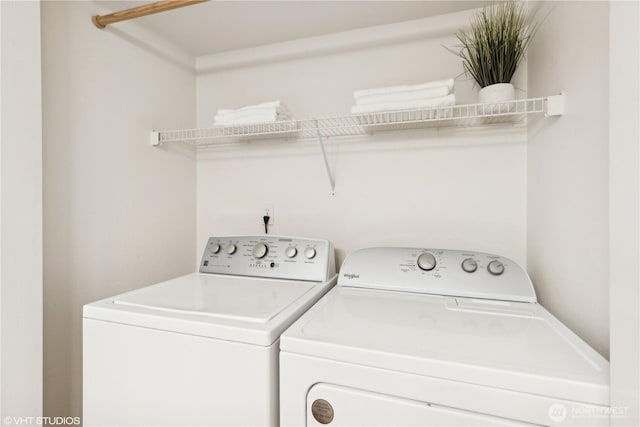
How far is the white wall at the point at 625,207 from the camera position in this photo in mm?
485

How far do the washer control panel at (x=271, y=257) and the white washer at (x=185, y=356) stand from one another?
229 mm

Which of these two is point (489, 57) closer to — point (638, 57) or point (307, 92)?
point (638, 57)

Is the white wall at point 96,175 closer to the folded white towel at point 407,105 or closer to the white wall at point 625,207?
the folded white towel at point 407,105

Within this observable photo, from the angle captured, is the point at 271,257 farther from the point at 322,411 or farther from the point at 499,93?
the point at 499,93

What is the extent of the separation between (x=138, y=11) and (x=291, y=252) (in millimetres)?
1185

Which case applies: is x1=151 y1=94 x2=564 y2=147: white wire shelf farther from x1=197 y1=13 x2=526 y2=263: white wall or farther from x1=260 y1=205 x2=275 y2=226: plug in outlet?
x1=260 y1=205 x2=275 y2=226: plug in outlet

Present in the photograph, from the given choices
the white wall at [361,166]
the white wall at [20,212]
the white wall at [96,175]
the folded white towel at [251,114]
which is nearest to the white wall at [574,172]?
the white wall at [361,166]

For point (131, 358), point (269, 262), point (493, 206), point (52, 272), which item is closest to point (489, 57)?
point (493, 206)

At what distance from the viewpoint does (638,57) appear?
1.57 feet

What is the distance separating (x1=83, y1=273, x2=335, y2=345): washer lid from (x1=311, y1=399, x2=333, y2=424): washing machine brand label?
0.61ft

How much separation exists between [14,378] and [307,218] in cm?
127

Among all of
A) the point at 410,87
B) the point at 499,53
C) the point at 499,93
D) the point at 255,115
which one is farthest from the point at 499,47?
the point at 255,115

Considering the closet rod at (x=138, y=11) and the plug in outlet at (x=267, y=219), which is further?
the plug in outlet at (x=267, y=219)

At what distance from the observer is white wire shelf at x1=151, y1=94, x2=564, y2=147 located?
116 cm
